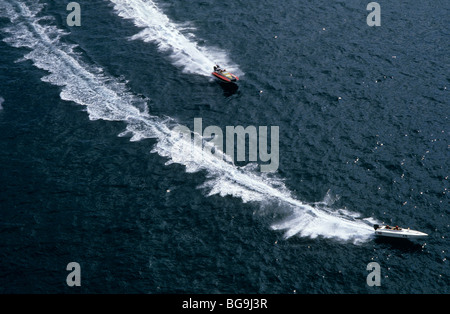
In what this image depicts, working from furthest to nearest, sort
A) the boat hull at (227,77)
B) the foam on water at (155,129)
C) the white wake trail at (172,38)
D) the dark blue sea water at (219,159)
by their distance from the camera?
the white wake trail at (172,38)
the boat hull at (227,77)
the foam on water at (155,129)
the dark blue sea water at (219,159)

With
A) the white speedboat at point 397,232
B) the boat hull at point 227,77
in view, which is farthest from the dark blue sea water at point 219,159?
the boat hull at point 227,77

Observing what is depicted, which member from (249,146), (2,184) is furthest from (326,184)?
(2,184)

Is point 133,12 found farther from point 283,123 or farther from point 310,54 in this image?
point 283,123

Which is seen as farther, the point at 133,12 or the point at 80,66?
the point at 133,12

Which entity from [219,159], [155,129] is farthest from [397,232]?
[155,129]

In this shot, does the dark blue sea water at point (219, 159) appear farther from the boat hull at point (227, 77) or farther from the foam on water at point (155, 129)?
the boat hull at point (227, 77)
